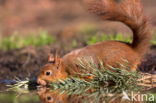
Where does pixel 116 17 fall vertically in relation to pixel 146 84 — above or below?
above

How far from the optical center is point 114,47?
22.0ft

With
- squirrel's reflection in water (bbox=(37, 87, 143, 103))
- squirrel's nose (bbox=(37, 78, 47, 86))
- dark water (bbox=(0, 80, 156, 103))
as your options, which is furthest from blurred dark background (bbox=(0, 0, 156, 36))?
squirrel's reflection in water (bbox=(37, 87, 143, 103))

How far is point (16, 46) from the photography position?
9844 mm

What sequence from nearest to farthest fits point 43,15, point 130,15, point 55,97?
point 55,97 < point 130,15 < point 43,15

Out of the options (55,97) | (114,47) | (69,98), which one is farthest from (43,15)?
(69,98)

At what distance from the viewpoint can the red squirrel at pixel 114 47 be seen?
6.57 metres

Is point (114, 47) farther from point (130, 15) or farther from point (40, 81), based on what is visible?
point (40, 81)

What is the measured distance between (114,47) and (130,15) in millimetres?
471

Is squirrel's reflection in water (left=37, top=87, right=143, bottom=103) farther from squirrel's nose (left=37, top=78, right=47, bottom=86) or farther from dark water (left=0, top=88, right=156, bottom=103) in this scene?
squirrel's nose (left=37, top=78, right=47, bottom=86)

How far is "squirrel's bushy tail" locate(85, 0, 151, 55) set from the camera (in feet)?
21.5

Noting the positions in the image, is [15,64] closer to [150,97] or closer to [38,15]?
[150,97]

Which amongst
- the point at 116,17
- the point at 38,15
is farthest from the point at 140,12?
the point at 38,15

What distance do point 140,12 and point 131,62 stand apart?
0.67m

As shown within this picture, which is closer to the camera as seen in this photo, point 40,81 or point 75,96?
point 75,96
